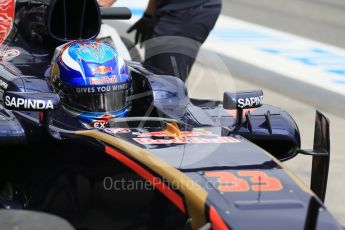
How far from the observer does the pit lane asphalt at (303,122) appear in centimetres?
586

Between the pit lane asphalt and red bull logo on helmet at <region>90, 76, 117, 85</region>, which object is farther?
the pit lane asphalt

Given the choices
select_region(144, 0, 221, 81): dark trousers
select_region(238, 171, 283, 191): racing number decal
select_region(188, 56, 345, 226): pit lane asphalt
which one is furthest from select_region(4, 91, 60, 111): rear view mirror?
select_region(144, 0, 221, 81): dark trousers

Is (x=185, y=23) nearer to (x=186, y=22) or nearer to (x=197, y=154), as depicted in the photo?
(x=186, y=22)

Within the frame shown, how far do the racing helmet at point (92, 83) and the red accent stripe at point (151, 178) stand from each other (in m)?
0.60

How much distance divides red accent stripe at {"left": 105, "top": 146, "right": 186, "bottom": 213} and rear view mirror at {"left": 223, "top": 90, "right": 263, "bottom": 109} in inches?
28.7

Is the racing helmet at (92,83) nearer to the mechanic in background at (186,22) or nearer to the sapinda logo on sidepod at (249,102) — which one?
the sapinda logo on sidepod at (249,102)

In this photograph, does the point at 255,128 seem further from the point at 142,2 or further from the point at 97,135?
the point at 142,2

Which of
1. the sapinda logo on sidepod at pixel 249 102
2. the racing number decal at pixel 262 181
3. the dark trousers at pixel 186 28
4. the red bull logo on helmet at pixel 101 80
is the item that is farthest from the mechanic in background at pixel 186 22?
the racing number decal at pixel 262 181

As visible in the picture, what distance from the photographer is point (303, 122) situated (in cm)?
769

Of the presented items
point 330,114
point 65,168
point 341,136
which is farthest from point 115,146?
point 330,114

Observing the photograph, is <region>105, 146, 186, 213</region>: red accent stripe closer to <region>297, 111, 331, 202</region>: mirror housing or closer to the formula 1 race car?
the formula 1 race car

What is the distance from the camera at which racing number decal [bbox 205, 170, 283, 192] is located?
140 inches

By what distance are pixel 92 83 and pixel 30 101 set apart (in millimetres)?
538

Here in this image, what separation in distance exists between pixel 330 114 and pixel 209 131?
4.07m
